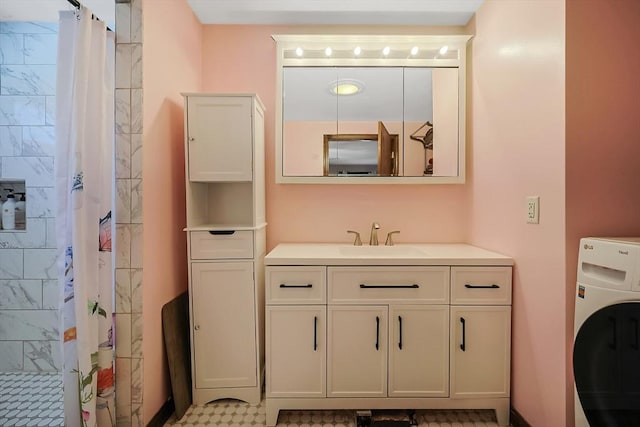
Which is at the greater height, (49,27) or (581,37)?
(49,27)

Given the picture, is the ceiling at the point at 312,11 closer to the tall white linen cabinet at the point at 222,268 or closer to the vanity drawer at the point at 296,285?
the tall white linen cabinet at the point at 222,268

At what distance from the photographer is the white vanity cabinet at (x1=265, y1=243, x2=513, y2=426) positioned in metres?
1.64

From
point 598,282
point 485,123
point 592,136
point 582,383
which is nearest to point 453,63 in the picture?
point 485,123

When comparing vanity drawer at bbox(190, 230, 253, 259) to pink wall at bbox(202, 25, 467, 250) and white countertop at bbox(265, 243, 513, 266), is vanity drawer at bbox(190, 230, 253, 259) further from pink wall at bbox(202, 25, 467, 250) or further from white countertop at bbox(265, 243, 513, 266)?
pink wall at bbox(202, 25, 467, 250)

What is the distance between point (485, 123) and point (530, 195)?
0.67m

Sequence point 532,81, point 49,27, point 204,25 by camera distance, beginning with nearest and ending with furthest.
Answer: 1. point 532,81
2. point 49,27
3. point 204,25

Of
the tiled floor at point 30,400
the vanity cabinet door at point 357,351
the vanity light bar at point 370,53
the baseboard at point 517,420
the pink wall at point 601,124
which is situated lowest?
the tiled floor at point 30,400

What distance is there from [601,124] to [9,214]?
345 cm

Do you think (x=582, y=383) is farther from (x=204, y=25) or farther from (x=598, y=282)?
(x=204, y=25)

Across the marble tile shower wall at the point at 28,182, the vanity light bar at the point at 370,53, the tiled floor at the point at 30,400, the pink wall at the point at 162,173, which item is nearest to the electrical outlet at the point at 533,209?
the vanity light bar at the point at 370,53

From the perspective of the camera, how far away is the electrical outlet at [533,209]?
1.44m

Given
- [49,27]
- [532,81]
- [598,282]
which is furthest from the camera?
[49,27]

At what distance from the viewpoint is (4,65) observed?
80.8 inches

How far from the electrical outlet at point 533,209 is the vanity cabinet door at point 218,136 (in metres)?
1.54
